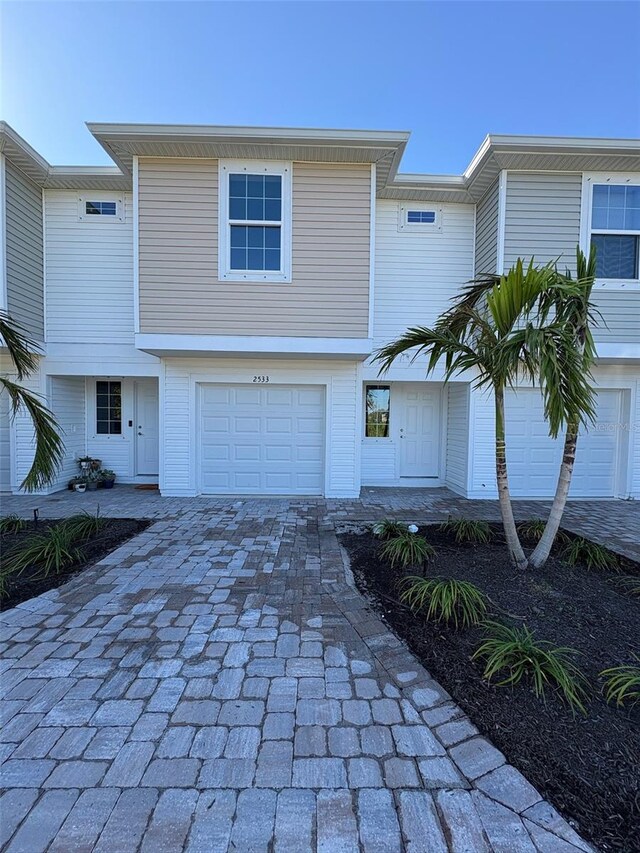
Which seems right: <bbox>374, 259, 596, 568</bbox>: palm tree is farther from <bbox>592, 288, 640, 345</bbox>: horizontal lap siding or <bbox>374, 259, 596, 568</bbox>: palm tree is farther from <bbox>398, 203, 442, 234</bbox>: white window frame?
<bbox>398, 203, 442, 234</bbox>: white window frame

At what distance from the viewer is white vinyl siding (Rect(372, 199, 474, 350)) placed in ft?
24.3

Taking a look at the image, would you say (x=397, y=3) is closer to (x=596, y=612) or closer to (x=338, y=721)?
(x=596, y=612)

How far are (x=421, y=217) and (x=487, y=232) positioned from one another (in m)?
1.25

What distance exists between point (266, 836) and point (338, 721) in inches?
24.3

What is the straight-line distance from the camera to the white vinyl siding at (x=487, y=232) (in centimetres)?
664

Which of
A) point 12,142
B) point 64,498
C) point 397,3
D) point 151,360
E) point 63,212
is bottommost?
point 64,498

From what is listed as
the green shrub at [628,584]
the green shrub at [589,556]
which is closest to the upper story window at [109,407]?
the green shrub at [589,556]

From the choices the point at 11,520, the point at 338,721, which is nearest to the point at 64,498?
the point at 11,520

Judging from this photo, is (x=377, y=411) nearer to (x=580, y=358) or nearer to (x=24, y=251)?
(x=580, y=358)

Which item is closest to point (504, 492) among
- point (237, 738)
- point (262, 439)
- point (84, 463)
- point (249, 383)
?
point (237, 738)

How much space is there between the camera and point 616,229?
6531 millimetres

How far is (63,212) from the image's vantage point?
286 inches

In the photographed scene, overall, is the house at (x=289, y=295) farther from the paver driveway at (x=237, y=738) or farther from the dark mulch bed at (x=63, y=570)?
the paver driveway at (x=237, y=738)

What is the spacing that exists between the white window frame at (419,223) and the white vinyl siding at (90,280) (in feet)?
16.4
